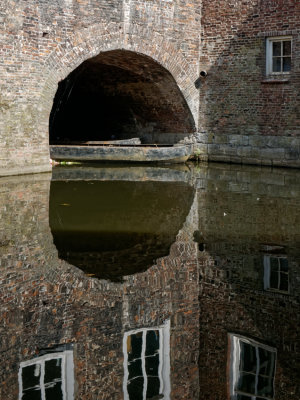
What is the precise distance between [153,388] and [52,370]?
69cm

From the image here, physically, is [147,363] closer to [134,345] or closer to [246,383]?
[134,345]

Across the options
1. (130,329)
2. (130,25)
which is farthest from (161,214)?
(130,25)

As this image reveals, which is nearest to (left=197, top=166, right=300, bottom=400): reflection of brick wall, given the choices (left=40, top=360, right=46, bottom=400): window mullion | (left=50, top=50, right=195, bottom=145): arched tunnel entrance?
(left=40, top=360, right=46, bottom=400): window mullion

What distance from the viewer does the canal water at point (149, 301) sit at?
3.73m

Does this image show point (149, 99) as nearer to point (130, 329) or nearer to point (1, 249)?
point (1, 249)

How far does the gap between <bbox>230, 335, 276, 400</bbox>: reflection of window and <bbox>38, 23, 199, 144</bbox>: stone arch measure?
9629 mm

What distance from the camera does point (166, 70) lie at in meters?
15.0

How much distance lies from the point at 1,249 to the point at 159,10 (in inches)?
391

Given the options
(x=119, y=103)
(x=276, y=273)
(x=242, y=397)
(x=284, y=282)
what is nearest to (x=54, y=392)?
(x=242, y=397)

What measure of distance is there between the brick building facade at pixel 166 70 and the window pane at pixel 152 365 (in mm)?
8691

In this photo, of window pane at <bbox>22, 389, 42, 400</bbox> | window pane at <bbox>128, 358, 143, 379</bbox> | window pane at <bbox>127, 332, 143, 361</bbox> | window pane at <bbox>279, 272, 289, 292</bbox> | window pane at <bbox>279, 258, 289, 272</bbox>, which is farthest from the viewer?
window pane at <bbox>279, 258, 289, 272</bbox>

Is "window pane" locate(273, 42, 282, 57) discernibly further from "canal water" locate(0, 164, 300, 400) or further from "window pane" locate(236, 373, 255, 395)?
"window pane" locate(236, 373, 255, 395)

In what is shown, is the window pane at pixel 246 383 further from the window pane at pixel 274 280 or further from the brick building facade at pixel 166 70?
the brick building facade at pixel 166 70

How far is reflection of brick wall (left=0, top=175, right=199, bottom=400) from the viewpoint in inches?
149
